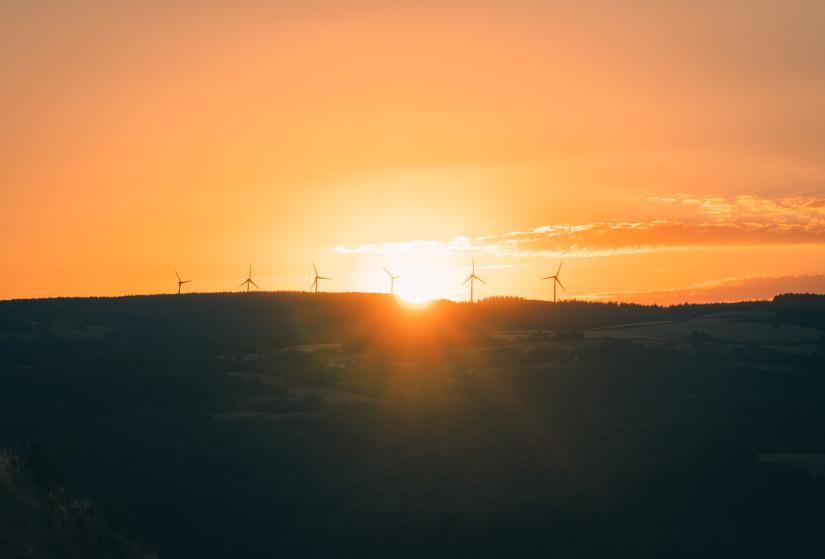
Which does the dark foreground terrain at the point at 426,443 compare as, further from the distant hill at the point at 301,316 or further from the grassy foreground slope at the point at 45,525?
the distant hill at the point at 301,316

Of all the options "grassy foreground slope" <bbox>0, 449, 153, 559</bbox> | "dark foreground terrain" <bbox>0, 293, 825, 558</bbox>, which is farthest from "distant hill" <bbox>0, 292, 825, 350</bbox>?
"grassy foreground slope" <bbox>0, 449, 153, 559</bbox>

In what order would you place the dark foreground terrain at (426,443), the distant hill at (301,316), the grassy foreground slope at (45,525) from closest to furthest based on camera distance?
the grassy foreground slope at (45,525) < the dark foreground terrain at (426,443) < the distant hill at (301,316)

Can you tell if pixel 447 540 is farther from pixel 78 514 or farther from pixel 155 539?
pixel 78 514

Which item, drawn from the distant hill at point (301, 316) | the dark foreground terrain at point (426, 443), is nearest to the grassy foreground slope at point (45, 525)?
the dark foreground terrain at point (426, 443)

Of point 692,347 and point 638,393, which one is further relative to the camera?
point 692,347

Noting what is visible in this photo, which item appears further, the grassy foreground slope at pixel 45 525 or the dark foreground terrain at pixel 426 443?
the dark foreground terrain at pixel 426 443

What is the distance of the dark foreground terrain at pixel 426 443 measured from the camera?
58.7 m

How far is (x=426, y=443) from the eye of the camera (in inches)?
3169

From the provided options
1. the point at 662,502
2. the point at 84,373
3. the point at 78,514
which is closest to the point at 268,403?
the point at 84,373

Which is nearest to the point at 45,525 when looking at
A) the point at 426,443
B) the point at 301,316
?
the point at 426,443

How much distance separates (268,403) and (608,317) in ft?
245

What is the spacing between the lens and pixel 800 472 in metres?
67.1

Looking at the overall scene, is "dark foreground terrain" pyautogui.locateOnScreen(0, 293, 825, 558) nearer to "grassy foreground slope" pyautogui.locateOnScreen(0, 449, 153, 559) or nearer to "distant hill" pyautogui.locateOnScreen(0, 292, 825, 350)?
"grassy foreground slope" pyautogui.locateOnScreen(0, 449, 153, 559)

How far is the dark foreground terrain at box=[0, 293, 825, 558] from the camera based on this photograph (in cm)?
5872
